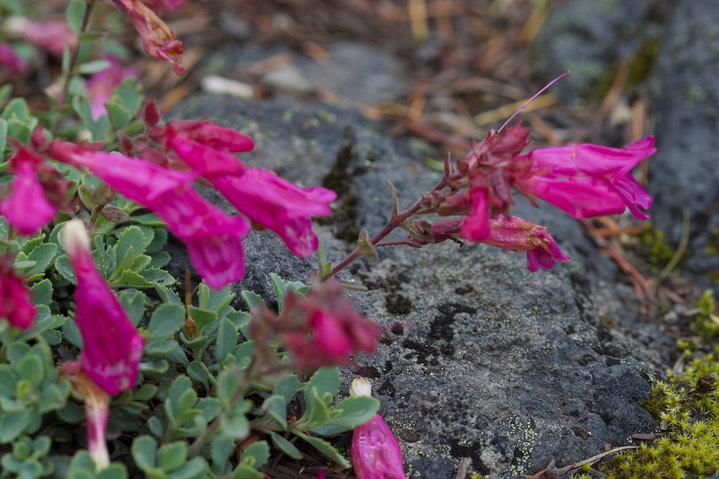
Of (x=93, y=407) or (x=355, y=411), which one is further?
(x=355, y=411)

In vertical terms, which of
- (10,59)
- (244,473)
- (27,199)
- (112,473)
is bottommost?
(10,59)

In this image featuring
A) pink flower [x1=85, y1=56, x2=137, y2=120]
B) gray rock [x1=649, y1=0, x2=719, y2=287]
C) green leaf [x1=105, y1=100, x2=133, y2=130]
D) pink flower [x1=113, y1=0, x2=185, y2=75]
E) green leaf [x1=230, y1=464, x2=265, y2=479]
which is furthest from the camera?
pink flower [x1=85, y1=56, x2=137, y2=120]

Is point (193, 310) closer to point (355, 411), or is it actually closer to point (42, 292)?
point (42, 292)

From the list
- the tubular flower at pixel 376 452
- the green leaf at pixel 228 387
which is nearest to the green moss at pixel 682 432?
the tubular flower at pixel 376 452

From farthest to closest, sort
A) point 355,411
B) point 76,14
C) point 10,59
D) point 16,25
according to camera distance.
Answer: point 16,25 → point 10,59 → point 76,14 → point 355,411

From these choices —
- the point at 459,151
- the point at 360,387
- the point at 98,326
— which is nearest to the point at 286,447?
the point at 360,387

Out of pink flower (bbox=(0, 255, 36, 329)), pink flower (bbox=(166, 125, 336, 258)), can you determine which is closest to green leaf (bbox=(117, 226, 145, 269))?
pink flower (bbox=(166, 125, 336, 258))

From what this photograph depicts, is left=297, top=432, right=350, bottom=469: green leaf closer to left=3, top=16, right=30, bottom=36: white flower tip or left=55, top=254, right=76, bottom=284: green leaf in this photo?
left=55, top=254, right=76, bottom=284: green leaf
